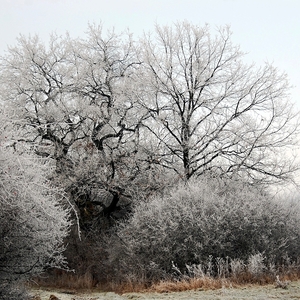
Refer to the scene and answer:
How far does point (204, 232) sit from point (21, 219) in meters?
6.75

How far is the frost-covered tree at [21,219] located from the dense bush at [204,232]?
4.91m

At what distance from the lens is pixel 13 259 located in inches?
347

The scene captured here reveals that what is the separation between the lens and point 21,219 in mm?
8336

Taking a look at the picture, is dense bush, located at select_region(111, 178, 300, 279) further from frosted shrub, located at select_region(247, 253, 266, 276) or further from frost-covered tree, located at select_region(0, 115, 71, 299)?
frost-covered tree, located at select_region(0, 115, 71, 299)

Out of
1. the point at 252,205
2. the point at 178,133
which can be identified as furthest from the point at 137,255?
the point at 178,133

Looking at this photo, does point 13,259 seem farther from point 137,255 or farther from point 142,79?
point 142,79

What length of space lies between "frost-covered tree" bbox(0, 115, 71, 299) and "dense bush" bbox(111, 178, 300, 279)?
16.1 ft

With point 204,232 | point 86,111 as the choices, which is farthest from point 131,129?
point 204,232

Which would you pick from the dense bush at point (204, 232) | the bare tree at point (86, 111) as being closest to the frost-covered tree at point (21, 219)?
the dense bush at point (204, 232)

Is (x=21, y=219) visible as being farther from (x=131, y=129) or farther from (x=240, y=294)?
(x=131, y=129)

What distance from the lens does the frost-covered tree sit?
7840 millimetres

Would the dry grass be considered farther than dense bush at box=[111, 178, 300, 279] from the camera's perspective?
No

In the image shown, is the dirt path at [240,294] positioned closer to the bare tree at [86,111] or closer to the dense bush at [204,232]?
the dense bush at [204,232]

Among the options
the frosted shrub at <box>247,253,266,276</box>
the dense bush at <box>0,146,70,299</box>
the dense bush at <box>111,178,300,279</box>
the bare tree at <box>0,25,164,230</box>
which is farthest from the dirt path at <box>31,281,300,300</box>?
the bare tree at <box>0,25,164,230</box>
